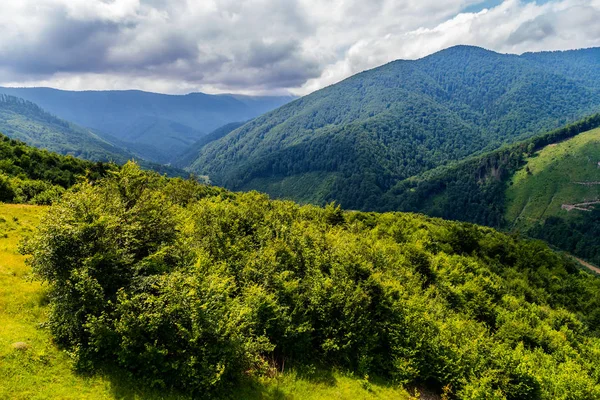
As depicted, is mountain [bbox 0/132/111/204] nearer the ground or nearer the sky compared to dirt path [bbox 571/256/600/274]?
nearer the sky

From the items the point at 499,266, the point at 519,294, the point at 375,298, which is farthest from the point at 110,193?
the point at 499,266

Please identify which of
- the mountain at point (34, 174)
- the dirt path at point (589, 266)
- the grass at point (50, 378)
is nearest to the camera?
the grass at point (50, 378)

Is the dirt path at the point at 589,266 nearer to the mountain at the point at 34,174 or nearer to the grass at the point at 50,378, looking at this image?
the grass at the point at 50,378

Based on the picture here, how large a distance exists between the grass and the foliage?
855 mm

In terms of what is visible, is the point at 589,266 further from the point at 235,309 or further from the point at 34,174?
the point at 34,174

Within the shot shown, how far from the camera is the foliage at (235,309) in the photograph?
58.9 ft

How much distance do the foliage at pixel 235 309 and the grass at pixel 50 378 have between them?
0.86 meters

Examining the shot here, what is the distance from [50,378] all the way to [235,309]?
10.1m

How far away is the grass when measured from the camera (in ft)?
52.6

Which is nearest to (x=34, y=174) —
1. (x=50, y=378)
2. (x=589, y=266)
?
(x=50, y=378)

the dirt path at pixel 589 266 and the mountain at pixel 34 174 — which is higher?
the mountain at pixel 34 174

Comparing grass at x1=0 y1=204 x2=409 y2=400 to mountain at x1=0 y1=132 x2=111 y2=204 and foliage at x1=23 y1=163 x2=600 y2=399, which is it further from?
mountain at x1=0 y1=132 x2=111 y2=204

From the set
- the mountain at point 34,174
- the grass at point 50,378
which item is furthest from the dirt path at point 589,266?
the mountain at point 34,174

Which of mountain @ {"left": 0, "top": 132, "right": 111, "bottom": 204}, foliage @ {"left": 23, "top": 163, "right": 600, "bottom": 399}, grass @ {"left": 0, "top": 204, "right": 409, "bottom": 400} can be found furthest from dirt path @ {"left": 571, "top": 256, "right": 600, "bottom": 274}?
mountain @ {"left": 0, "top": 132, "right": 111, "bottom": 204}
